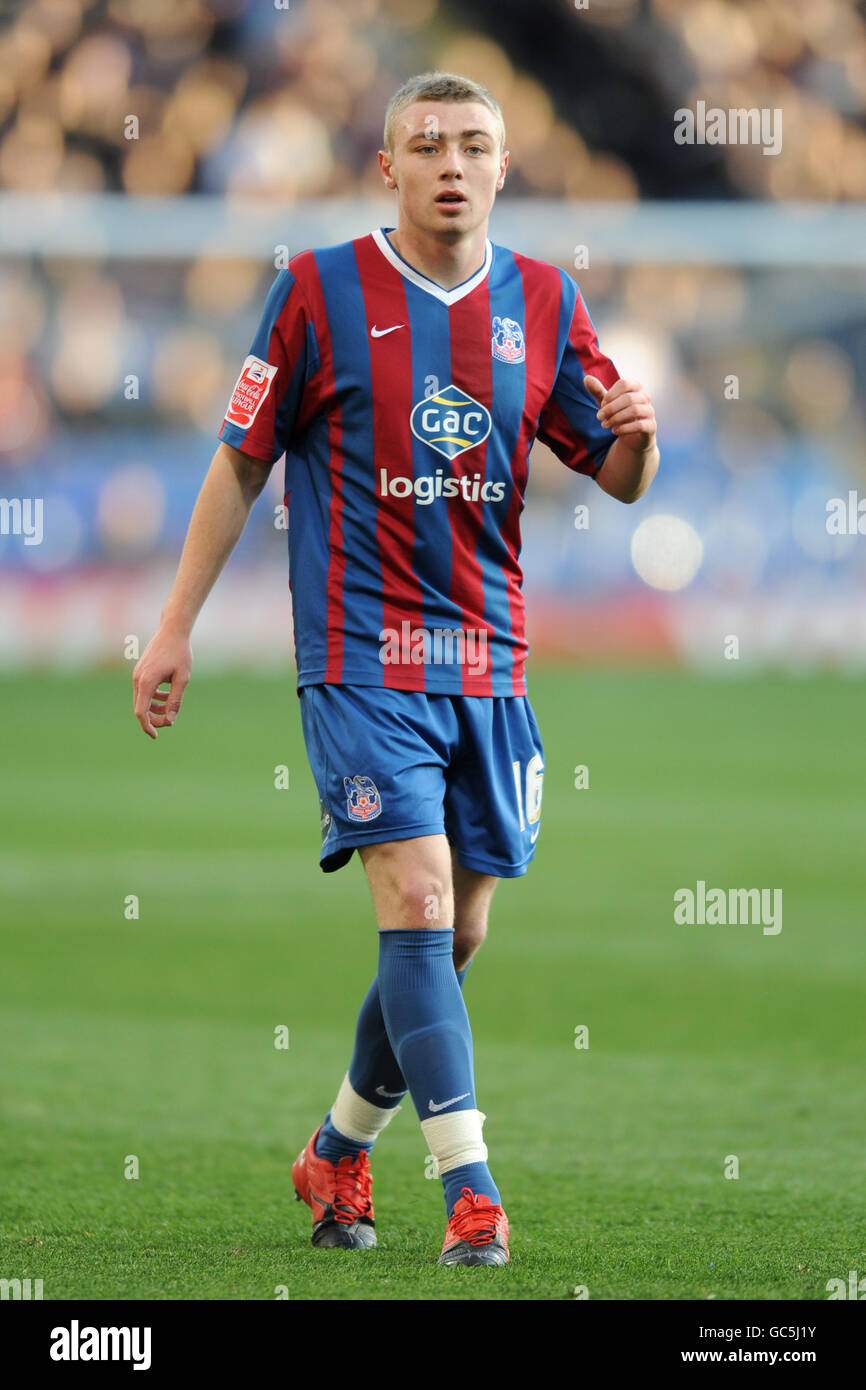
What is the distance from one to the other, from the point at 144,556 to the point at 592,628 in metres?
5.11

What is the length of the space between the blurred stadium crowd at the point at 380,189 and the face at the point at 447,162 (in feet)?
61.7

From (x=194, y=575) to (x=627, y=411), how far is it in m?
0.76

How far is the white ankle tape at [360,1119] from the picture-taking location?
321 cm

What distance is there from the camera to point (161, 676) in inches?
116

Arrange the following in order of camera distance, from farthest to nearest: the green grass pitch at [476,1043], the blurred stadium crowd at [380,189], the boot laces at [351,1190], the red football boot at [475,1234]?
the blurred stadium crowd at [380,189] → the boot laces at [351,1190] → the green grass pitch at [476,1043] → the red football boot at [475,1234]

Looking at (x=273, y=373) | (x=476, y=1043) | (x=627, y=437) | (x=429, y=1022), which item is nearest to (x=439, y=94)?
(x=273, y=373)

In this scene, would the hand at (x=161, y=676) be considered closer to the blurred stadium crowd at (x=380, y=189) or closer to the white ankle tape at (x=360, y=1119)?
the white ankle tape at (x=360, y=1119)

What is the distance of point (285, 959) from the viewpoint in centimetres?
650

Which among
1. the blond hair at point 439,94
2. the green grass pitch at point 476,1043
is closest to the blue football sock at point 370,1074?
the green grass pitch at point 476,1043

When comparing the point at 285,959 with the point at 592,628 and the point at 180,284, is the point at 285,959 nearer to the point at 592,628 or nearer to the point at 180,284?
the point at 592,628

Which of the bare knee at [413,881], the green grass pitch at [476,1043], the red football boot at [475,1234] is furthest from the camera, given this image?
the green grass pitch at [476,1043]

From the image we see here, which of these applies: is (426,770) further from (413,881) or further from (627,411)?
(627,411)

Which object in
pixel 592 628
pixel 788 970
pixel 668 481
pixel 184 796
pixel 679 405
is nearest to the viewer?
pixel 788 970
